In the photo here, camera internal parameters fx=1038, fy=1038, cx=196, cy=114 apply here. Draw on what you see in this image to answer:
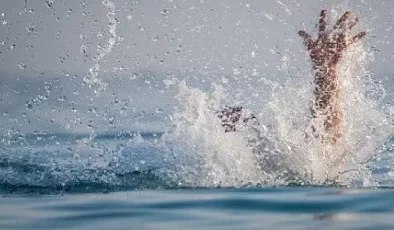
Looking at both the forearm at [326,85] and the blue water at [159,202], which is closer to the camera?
the blue water at [159,202]

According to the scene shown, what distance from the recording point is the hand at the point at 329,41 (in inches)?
400

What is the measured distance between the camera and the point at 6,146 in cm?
1475

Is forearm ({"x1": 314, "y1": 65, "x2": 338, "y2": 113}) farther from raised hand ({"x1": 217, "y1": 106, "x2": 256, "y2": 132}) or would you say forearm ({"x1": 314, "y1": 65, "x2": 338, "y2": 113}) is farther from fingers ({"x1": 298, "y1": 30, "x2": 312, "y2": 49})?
raised hand ({"x1": 217, "y1": 106, "x2": 256, "y2": 132})

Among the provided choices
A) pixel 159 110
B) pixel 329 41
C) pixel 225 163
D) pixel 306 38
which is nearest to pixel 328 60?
pixel 329 41

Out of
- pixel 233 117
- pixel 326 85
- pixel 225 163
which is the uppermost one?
pixel 326 85

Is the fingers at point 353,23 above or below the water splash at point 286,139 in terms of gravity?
above

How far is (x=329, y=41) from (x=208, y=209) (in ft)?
11.3

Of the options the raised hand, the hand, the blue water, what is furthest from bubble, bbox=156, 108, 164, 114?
the hand

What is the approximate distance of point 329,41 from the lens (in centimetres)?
1020

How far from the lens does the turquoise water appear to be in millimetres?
6672

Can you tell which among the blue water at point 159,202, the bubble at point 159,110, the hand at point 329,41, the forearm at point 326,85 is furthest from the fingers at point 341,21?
the bubble at point 159,110

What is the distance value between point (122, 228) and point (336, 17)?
487 cm

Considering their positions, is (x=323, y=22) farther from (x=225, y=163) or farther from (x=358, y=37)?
(x=225, y=163)

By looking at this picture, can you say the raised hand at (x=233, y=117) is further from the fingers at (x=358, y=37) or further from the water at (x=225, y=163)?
the fingers at (x=358, y=37)
